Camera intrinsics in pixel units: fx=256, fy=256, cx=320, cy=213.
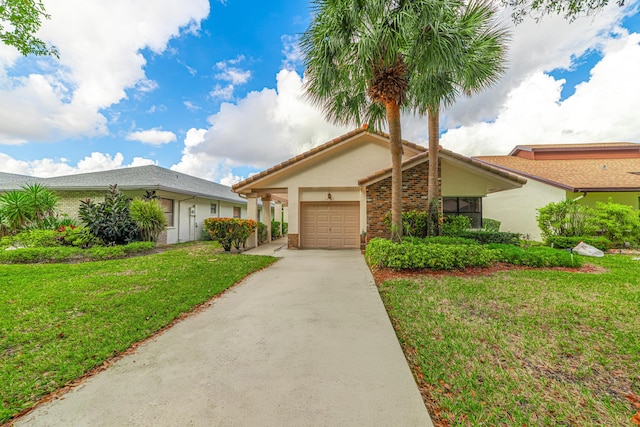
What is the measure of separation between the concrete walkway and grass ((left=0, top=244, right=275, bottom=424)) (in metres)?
0.38

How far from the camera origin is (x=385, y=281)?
6262 millimetres

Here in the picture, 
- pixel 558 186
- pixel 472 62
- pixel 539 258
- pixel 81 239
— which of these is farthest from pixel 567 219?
pixel 81 239

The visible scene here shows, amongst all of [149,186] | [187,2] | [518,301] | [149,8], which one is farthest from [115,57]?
[518,301]

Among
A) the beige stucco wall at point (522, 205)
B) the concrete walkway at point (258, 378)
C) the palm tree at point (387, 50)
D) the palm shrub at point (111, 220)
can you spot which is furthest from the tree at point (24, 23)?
the beige stucco wall at point (522, 205)

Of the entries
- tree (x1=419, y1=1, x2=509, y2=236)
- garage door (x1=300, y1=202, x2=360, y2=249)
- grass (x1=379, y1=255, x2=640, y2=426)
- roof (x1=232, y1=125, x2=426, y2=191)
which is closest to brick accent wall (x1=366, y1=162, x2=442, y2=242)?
garage door (x1=300, y1=202, x2=360, y2=249)

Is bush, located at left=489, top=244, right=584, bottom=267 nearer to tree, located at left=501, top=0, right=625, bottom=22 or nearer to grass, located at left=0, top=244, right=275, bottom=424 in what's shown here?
tree, located at left=501, top=0, right=625, bottom=22

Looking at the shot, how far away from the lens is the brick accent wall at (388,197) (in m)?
10.9

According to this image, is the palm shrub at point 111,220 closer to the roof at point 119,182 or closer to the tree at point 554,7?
the roof at point 119,182

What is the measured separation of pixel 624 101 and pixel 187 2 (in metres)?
16.0

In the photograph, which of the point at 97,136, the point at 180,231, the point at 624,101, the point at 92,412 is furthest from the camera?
the point at 97,136

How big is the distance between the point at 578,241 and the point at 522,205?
4.61m

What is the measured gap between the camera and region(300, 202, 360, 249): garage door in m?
13.1

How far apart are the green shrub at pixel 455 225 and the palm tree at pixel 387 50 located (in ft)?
11.9

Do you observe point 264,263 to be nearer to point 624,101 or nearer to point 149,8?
point 149,8
